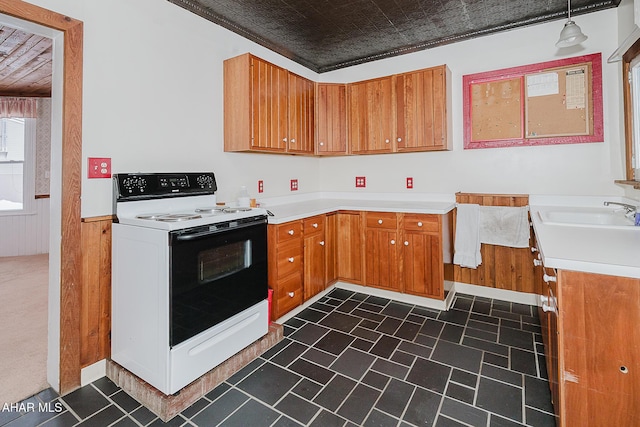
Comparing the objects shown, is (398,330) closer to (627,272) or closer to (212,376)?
(212,376)

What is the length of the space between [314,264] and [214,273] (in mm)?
1291

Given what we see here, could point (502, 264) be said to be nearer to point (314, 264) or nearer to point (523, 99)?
point (523, 99)

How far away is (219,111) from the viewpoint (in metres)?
2.80

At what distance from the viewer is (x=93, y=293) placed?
1.98m

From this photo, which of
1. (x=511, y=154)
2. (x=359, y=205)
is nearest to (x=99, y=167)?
(x=359, y=205)

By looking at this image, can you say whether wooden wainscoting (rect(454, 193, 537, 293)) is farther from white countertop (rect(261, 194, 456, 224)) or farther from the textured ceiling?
the textured ceiling

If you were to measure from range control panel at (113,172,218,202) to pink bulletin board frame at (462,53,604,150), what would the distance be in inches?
101

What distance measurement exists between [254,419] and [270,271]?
1.14 meters

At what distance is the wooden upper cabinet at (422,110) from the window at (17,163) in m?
5.66

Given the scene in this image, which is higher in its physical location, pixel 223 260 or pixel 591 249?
pixel 591 249

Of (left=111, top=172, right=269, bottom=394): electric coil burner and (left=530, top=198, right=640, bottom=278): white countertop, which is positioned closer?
(left=530, top=198, right=640, bottom=278): white countertop

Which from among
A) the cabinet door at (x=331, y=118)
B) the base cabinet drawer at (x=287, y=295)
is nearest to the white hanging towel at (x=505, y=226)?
the cabinet door at (x=331, y=118)

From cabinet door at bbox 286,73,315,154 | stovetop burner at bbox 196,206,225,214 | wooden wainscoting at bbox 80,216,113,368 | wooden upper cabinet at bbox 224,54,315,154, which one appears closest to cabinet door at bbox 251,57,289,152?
wooden upper cabinet at bbox 224,54,315,154

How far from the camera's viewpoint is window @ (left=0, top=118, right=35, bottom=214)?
505cm
